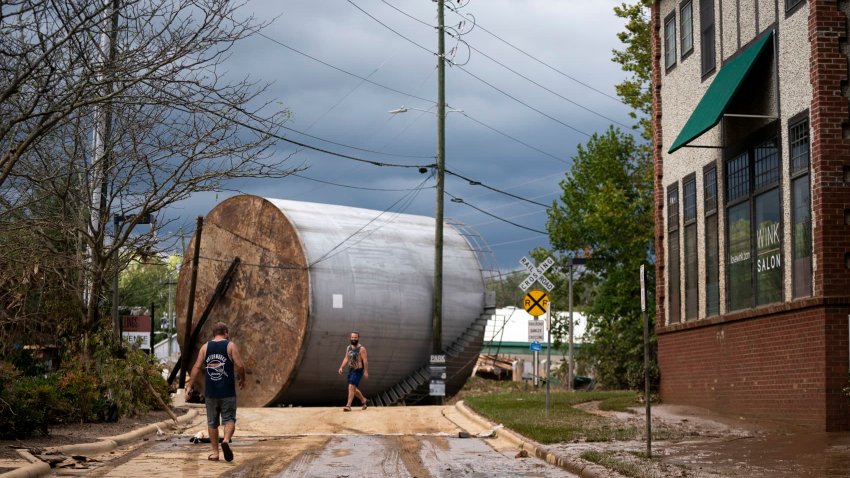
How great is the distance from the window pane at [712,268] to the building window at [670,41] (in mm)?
4340

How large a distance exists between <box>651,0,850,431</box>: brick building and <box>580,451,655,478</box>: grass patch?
424 centimetres

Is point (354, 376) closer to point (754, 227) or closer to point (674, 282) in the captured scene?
point (674, 282)

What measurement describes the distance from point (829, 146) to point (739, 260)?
3992 mm

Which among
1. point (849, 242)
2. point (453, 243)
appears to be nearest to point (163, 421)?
point (849, 242)

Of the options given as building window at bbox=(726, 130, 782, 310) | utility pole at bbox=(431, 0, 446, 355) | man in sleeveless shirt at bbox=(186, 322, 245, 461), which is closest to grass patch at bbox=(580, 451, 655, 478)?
man in sleeveless shirt at bbox=(186, 322, 245, 461)

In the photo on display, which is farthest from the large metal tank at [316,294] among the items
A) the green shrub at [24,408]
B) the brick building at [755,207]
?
the green shrub at [24,408]

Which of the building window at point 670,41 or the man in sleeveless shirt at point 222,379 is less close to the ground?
the building window at point 670,41

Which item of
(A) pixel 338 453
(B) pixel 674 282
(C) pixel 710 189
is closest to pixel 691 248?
(B) pixel 674 282

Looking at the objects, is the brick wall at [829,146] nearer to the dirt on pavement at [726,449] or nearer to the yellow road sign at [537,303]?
the dirt on pavement at [726,449]

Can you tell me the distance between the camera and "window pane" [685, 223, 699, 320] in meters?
23.4

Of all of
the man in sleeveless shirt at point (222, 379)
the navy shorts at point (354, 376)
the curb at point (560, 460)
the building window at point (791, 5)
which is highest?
the building window at point (791, 5)

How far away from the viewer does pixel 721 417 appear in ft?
68.4

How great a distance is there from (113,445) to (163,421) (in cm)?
584

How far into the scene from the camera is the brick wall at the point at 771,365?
1697cm
